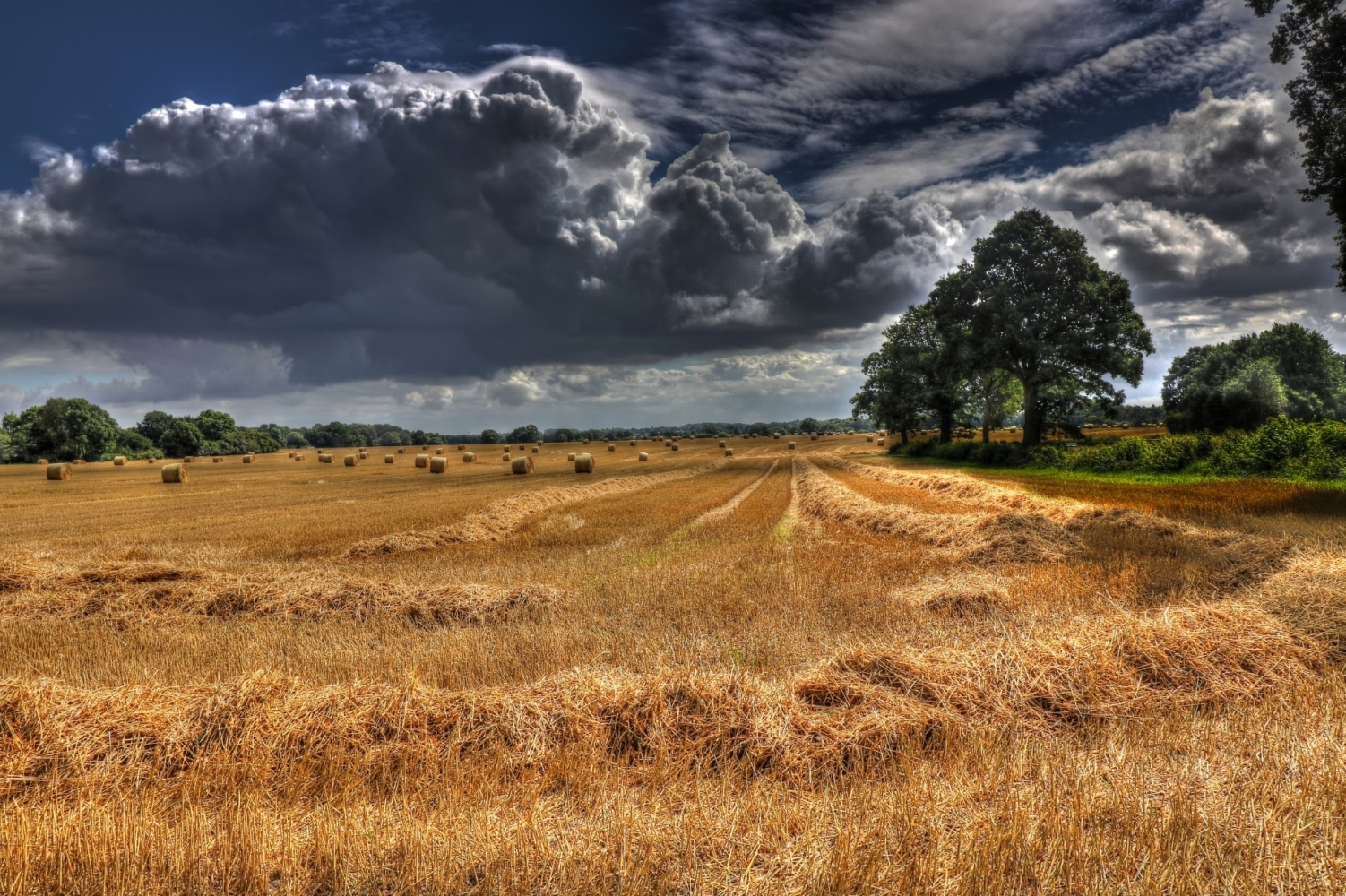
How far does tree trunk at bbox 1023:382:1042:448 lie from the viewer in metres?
38.3

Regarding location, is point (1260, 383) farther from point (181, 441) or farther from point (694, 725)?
point (181, 441)

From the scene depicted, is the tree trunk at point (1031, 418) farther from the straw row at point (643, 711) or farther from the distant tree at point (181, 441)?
the distant tree at point (181, 441)

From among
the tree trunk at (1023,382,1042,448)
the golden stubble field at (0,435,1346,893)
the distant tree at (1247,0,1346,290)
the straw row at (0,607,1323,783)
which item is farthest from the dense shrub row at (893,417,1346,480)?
the straw row at (0,607,1323,783)

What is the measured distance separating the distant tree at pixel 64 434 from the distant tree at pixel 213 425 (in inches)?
830

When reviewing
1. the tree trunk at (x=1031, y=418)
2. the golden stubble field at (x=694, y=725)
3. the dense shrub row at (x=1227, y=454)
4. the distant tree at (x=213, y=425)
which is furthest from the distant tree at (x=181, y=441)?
the dense shrub row at (x=1227, y=454)

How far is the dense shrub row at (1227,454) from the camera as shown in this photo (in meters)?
22.5

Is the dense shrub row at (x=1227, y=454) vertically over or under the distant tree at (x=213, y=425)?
under

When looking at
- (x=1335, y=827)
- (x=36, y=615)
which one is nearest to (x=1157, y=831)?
(x=1335, y=827)

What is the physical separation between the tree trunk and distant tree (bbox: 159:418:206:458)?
132261mm

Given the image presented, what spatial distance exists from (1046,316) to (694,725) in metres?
39.9

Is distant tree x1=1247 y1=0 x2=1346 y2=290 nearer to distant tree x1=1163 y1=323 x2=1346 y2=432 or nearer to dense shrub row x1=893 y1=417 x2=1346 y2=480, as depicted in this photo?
dense shrub row x1=893 y1=417 x2=1346 y2=480

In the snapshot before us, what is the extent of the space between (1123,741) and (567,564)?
33.1 feet

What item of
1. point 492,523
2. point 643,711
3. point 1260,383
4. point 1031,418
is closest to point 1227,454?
point 1031,418

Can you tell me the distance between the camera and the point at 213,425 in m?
123
